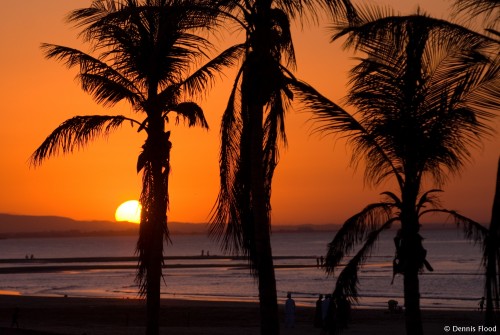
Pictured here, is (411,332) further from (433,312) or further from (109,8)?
(433,312)

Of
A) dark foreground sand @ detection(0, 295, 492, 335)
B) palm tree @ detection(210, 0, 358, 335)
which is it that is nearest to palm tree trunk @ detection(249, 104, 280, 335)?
palm tree @ detection(210, 0, 358, 335)

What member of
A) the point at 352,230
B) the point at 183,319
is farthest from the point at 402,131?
the point at 183,319

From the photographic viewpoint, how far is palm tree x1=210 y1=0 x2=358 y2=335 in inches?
499

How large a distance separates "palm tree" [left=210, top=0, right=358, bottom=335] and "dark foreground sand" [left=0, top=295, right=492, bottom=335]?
18070mm

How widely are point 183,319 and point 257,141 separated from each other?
3004cm

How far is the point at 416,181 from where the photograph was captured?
40.9 ft

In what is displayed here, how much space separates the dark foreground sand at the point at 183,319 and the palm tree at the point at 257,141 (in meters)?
18.1

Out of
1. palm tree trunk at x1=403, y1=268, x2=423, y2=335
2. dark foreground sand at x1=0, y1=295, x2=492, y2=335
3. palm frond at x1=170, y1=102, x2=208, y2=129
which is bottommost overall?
dark foreground sand at x1=0, y1=295, x2=492, y2=335

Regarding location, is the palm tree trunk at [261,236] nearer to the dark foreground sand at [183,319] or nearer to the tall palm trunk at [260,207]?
the tall palm trunk at [260,207]

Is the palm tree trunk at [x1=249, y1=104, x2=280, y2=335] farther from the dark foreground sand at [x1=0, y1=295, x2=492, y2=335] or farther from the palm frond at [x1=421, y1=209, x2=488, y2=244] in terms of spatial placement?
the dark foreground sand at [x1=0, y1=295, x2=492, y2=335]

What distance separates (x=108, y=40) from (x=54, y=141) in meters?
2.28

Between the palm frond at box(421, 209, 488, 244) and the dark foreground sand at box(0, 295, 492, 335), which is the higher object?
the palm frond at box(421, 209, 488, 244)

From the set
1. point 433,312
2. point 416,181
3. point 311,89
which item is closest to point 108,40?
point 311,89

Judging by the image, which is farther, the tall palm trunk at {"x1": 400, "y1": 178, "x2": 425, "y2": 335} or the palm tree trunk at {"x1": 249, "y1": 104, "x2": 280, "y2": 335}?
the palm tree trunk at {"x1": 249, "y1": 104, "x2": 280, "y2": 335}
